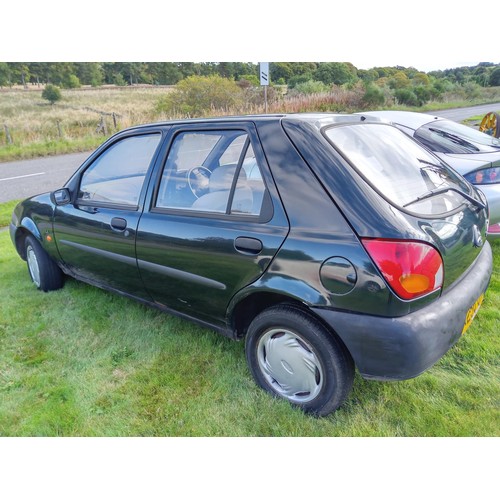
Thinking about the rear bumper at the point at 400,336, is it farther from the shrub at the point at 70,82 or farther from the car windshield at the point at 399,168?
the shrub at the point at 70,82

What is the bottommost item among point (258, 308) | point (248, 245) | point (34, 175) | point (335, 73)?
point (34, 175)

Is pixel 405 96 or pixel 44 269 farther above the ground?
pixel 405 96

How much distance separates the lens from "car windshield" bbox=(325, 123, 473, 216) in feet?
6.63

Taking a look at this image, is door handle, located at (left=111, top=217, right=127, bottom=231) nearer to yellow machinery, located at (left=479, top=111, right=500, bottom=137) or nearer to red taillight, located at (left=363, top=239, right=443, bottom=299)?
red taillight, located at (left=363, top=239, right=443, bottom=299)

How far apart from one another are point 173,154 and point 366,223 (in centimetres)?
147

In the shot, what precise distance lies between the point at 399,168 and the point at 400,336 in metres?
0.99

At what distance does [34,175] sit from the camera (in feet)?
37.8

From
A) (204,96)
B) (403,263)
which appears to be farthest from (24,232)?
(204,96)

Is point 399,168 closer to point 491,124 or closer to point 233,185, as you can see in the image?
point 233,185

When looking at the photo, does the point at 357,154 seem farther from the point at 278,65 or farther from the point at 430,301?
the point at 278,65

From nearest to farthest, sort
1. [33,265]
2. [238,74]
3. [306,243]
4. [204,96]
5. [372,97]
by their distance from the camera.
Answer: [306,243], [33,265], [204,96], [372,97], [238,74]

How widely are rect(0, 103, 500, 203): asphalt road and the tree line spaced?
15823 mm

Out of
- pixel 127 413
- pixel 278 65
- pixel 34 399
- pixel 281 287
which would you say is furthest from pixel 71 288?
pixel 278 65

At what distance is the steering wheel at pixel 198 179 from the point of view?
259 centimetres
